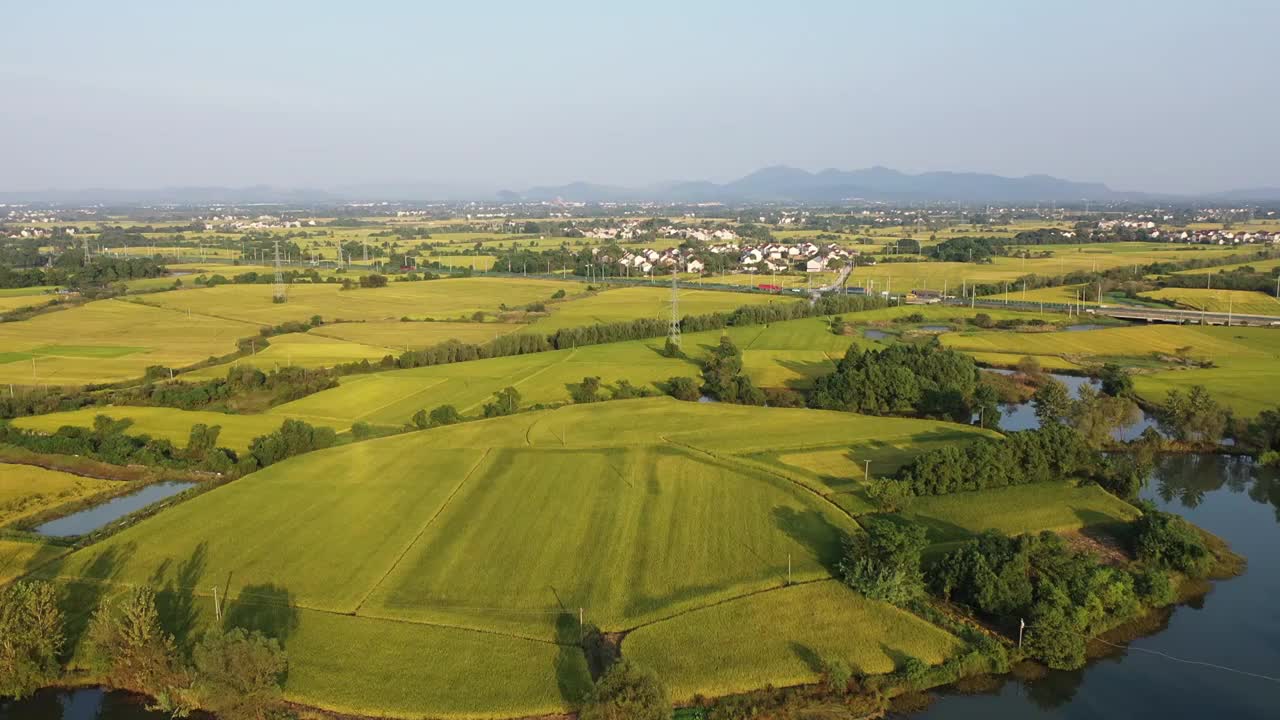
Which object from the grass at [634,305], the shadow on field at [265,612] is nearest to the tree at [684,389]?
the grass at [634,305]

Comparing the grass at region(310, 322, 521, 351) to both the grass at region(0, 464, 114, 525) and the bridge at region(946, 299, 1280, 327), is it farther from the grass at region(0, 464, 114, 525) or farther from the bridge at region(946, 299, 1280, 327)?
the bridge at region(946, 299, 1280, 327)

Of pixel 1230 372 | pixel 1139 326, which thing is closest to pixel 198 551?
Answer: pixel 1230 372

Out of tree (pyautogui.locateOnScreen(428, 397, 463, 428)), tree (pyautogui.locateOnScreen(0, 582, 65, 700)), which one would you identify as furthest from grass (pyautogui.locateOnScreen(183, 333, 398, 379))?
tree (pyautogui.locateOnScreen(0, 582, 65, 700))

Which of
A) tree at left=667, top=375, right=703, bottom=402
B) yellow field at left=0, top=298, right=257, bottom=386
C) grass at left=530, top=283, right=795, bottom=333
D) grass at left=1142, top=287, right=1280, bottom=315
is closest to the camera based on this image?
tree at left=667, top=375, right=703, bottom=402

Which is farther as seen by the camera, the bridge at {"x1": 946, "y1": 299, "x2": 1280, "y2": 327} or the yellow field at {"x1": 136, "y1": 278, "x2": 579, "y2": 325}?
the yellow field at {"x1": 136, "y1": 278, "x2": 579, "y2": 325}

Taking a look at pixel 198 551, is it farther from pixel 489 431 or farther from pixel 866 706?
pixel 866 706

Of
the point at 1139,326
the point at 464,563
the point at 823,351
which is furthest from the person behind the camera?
the point at 1139,326

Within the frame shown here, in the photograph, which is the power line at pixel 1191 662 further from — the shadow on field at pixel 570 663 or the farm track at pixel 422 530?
the farm track at pixel 422 530
